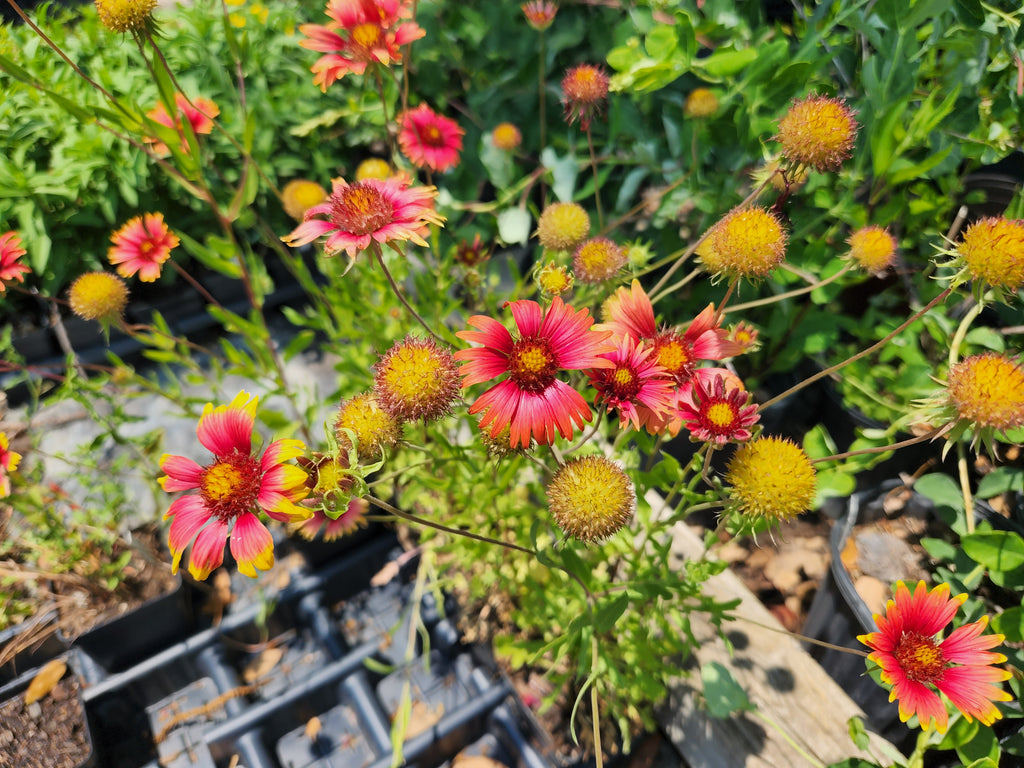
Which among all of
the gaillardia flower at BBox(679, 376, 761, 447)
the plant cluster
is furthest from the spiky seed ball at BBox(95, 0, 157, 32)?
the gaillardia flower at BBox(679, 376, 761, 447)

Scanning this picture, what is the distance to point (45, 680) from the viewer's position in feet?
3.66

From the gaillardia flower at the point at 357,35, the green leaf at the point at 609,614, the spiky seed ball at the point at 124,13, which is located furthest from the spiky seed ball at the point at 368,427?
the spiky seed ball at the point at 124,13

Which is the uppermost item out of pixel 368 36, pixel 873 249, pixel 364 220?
pixel 368 36

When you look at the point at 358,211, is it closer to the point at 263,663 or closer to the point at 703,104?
the point at 703,104

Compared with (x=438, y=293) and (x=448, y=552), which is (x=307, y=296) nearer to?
(x=438, y=293)

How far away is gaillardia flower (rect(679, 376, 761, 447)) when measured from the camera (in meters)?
0.68

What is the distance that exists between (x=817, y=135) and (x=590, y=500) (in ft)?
1.69

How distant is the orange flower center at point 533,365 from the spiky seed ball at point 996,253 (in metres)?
0.50

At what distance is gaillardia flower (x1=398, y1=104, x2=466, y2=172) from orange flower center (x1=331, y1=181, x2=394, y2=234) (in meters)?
0.47

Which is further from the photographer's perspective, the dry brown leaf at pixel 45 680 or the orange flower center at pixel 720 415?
the dry brown leaf at pixel 45 680

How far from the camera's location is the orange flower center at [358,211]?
0.72m

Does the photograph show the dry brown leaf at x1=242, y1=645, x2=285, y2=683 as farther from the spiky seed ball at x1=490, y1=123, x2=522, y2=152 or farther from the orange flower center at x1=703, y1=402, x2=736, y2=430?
the spiky seed ball at x1=490, y1=123, x2=522, y2=152

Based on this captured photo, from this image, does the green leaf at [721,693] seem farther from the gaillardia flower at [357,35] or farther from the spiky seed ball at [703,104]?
the gaillardia flower at [357,35]

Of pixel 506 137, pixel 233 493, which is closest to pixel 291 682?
pixel 233 493
